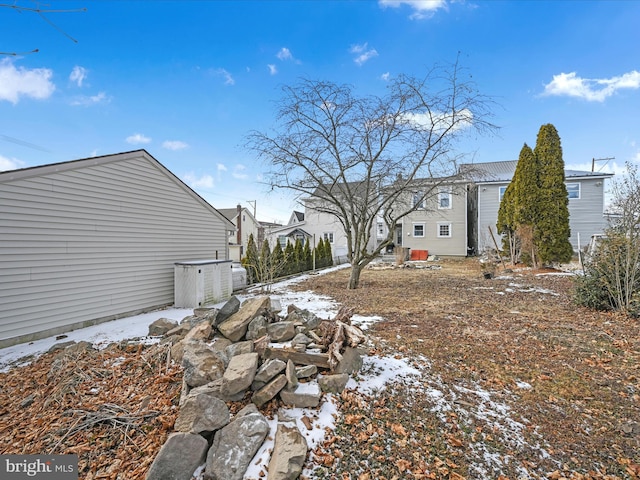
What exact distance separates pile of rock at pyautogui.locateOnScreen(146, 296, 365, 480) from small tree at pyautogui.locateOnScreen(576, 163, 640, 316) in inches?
225

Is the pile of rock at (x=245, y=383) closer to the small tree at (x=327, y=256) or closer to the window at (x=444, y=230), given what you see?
the small tree at (x=327, y=256)

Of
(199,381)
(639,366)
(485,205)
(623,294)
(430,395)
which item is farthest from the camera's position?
(485,205)

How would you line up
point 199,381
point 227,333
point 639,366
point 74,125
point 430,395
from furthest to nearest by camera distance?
point 74,125
point 227,333
point 639,366
point 430,395
point 199,381

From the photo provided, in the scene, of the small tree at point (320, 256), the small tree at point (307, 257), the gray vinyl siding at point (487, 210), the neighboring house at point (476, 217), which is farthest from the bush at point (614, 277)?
the gray vinyl siding at point (487, 210)

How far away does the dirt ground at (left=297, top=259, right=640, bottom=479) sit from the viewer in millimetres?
2180

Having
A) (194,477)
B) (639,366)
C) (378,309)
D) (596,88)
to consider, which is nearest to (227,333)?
(194,477)

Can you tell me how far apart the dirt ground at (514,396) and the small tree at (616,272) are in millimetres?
406

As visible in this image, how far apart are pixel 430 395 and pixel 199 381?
2309 millimetres

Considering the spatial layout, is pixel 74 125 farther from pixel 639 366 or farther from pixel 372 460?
pixel 639 366

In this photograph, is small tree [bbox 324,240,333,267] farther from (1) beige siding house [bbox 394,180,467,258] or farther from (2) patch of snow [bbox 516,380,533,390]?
(2) patch of snow [bbox 516,380,533,390]

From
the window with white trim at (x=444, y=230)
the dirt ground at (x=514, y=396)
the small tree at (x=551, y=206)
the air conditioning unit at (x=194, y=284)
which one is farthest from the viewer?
the window with white trim at (x=444, y=230)

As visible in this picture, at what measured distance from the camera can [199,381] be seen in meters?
2.77

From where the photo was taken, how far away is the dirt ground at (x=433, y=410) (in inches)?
86.0

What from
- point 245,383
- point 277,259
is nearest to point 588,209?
point 277,259
